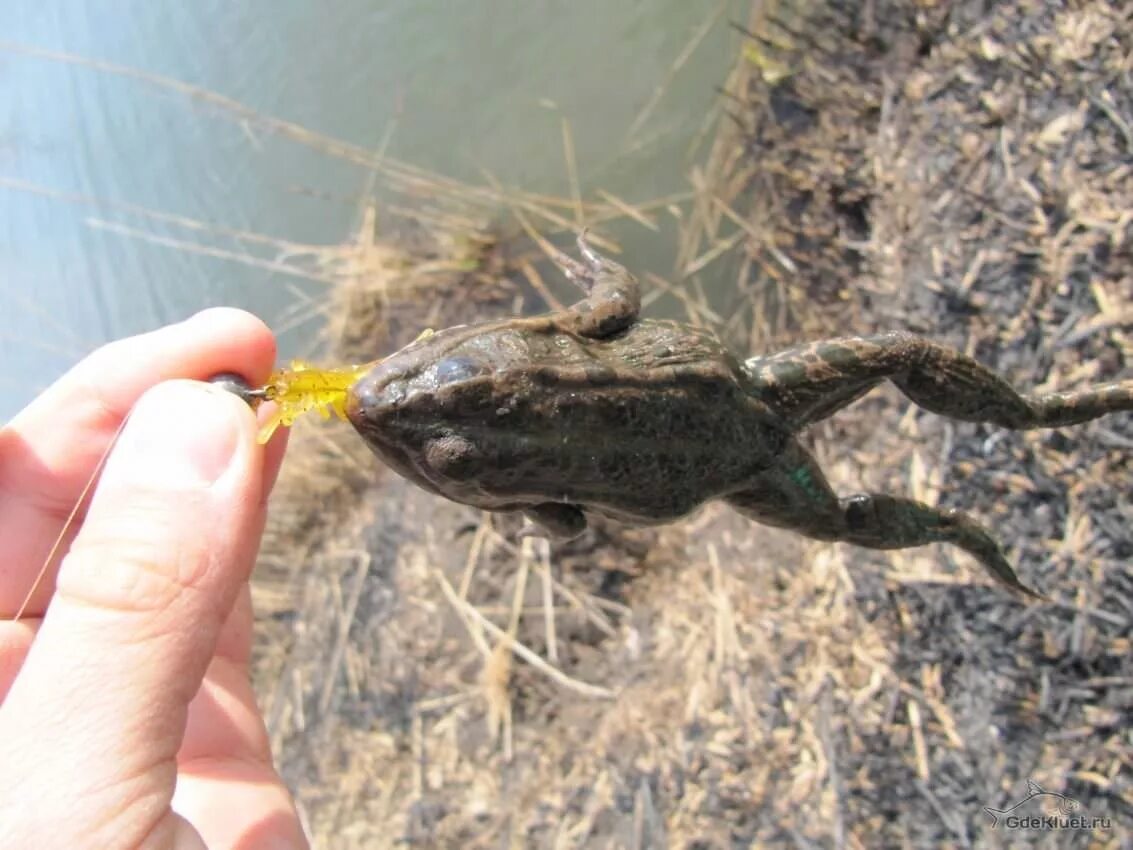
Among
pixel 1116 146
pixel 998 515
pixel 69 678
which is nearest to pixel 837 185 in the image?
pixel 1116 146

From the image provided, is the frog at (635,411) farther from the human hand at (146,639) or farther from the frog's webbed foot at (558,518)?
the human hand at (146,639)

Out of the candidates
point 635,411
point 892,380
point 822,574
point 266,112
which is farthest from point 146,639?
point 266,112

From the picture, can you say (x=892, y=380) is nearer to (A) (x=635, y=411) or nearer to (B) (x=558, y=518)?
(A) (x=635, y=411)

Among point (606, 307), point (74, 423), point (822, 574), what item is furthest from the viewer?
point (822, 574)

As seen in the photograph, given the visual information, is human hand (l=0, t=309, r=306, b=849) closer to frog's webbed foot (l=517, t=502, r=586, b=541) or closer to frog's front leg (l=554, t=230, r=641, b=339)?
frog's webbed foot (l=517, t=502, r=586, b=541)

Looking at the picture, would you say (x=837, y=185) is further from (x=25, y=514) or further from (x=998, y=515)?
(x=25, y=514)

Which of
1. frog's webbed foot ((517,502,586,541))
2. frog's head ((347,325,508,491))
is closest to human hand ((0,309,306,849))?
frog's head ((347,325,508,491))
